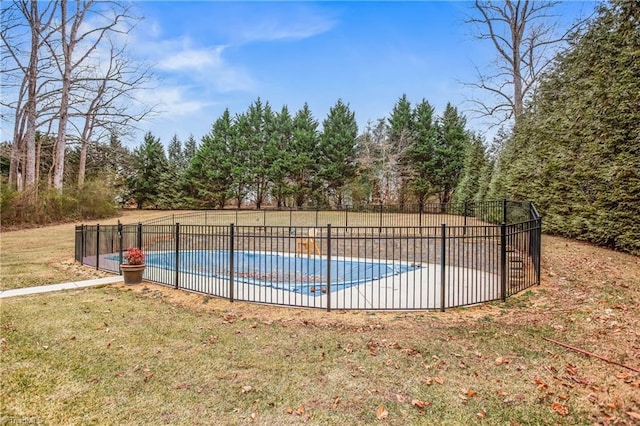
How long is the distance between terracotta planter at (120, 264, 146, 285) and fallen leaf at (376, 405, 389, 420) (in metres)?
6.44

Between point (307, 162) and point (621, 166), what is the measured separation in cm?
2365

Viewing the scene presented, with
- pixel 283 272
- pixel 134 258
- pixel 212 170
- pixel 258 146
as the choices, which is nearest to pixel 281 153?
pixel 258 146

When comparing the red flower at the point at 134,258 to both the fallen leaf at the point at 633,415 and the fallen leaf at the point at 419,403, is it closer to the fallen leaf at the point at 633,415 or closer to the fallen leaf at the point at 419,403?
the fallen leaf at the point at 419,403

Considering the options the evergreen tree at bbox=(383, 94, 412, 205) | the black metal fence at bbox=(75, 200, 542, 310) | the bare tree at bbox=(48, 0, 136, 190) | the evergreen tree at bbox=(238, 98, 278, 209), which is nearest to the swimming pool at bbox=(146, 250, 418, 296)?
the black metal fence at bbox=(75, 200, 542, 310)

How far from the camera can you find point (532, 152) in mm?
12570

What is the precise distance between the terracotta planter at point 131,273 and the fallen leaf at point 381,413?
6.44 metres

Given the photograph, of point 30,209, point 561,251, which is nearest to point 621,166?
point 561,251

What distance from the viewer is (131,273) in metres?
7.60

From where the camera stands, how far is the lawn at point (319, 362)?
296 centimetres

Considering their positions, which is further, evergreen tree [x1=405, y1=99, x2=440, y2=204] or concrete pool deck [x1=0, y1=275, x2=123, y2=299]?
evergreen tree [x1=405, y1=99, x2=440, y2=204]

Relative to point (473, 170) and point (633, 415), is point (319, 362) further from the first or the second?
point (473, 170)

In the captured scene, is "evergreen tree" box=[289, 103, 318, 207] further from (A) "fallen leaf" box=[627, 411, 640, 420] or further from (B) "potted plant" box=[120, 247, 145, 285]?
(A) "fallen leaf" box=[627, 411, 640, 420]

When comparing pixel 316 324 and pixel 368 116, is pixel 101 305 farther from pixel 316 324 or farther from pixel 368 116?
pixel 368 116

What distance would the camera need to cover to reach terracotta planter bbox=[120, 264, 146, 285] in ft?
24.7
